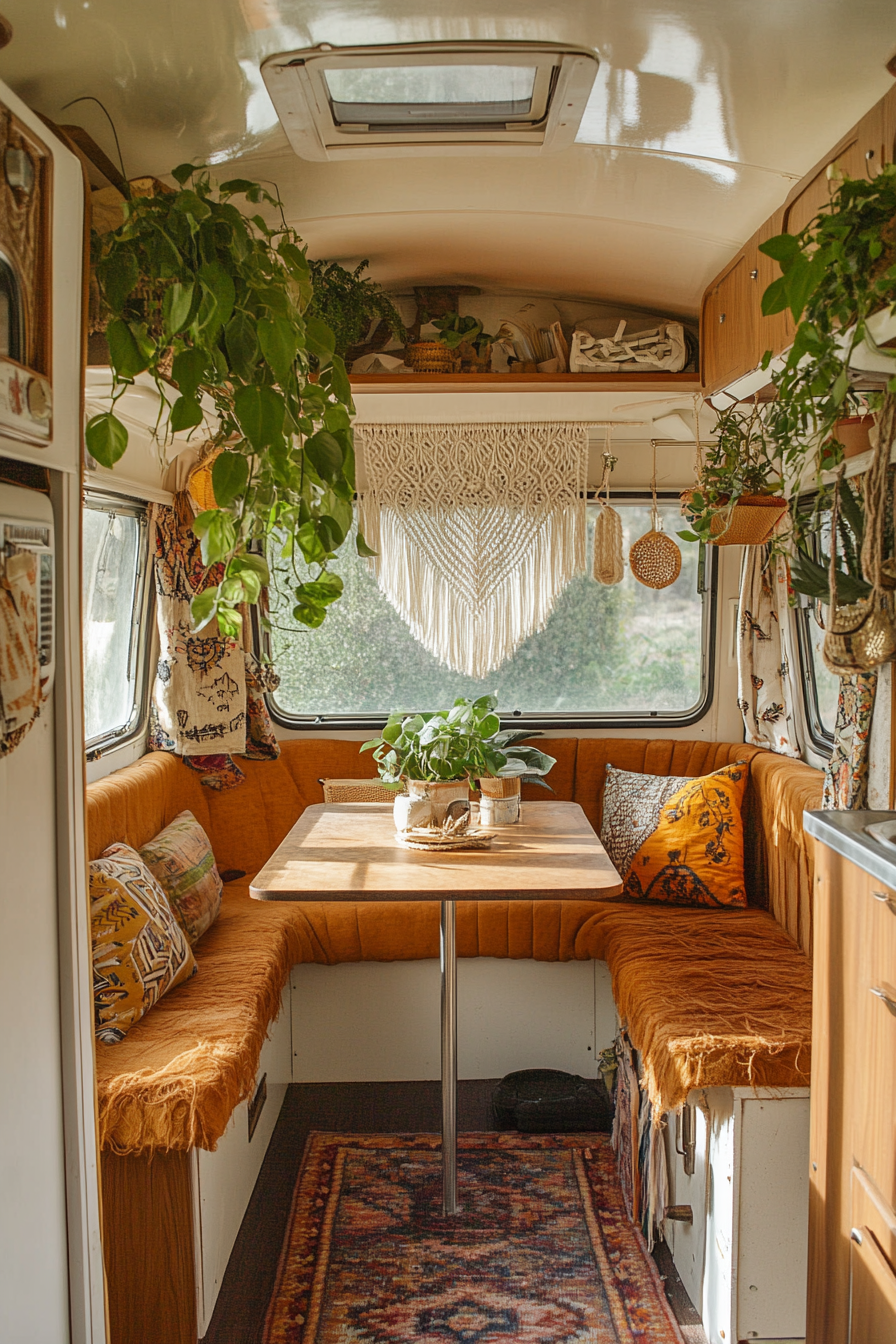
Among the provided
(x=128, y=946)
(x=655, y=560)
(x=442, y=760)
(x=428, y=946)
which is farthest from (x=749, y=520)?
(x=128, y=946)

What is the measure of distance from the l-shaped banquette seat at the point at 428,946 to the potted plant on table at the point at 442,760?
1.97 ft

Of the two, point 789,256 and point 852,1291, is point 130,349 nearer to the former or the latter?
point 789,256

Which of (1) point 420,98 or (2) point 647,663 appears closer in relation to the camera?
(1) point 420,98

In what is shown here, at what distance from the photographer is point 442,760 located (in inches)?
115

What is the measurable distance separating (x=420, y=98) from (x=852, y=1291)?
2.19 meters

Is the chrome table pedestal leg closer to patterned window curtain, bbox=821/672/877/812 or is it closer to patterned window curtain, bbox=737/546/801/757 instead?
patterned window curtain, bbox=821/672/877/812

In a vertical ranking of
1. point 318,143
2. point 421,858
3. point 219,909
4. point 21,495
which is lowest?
point 219,909

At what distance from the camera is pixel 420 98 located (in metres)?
2.00

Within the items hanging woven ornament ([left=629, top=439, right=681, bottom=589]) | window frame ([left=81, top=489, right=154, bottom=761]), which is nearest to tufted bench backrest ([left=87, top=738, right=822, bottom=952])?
window frame ([left=81, top=489, right=154, bottom=761])

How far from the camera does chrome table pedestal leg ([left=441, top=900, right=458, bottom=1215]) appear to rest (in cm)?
273

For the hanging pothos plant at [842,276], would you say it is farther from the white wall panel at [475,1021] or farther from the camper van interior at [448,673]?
the white wall panel at [475,1021]

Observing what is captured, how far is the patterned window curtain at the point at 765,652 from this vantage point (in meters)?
3.66

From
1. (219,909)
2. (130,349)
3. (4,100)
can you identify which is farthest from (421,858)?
(4,100)

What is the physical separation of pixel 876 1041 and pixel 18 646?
131cm
